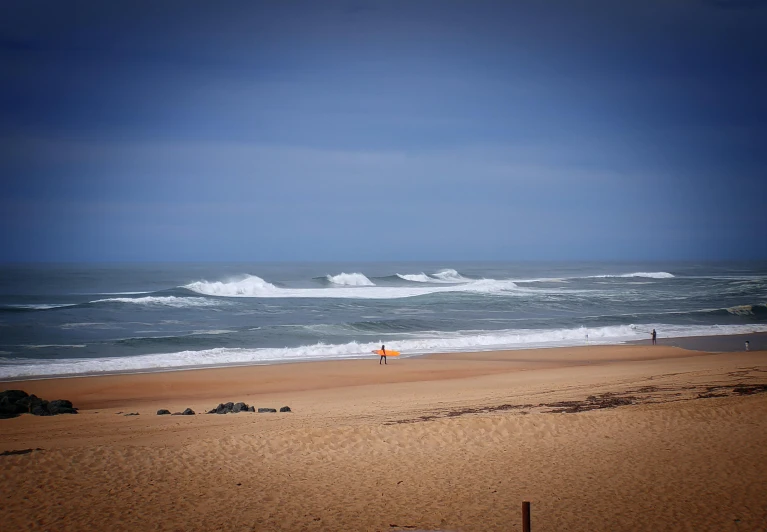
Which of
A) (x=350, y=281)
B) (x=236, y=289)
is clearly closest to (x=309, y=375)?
(x=236, y=289)

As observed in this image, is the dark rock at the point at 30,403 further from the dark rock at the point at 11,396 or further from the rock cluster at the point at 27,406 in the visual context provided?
the dark rock at the point at 11,396

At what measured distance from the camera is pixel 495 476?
26.0ft

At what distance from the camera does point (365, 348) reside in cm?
2398

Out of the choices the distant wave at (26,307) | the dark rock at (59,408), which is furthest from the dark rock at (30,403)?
the distant wave at (26,307)

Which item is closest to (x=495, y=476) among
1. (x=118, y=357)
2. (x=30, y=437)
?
(x=30, y=437)

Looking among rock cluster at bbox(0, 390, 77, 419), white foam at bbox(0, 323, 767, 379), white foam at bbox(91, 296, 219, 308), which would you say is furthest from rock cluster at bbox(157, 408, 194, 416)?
→ white foam at bbox(91, 296, 219, 308)

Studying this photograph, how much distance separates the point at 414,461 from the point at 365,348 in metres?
15.4

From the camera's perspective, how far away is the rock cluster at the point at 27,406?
12.4 metres

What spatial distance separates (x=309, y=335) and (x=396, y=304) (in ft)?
52.1

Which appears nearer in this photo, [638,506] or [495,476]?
[638,506]

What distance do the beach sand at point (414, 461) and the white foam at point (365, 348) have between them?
16.5ft

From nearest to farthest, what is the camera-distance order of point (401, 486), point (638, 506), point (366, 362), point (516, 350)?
point (638, 506), point (401, 486), point (366, 362), point (516, 350)

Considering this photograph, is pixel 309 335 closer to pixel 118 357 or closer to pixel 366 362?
pixel 366 362

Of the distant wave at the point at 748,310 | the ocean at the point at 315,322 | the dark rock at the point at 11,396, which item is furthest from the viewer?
the distant wave at the point at 748,310
